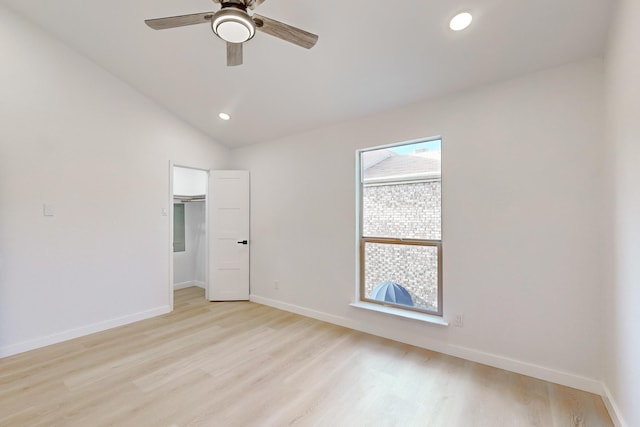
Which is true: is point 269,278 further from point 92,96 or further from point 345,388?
point 92,96

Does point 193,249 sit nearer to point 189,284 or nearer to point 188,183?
point 189,284

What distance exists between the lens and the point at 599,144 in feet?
7.29

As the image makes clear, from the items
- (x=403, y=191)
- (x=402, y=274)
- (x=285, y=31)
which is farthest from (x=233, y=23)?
(x=402, y=274)

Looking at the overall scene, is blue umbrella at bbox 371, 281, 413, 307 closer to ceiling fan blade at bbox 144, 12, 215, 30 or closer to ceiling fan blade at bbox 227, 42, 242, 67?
ceiling fan blade at bbox 227, 42, 242, 67

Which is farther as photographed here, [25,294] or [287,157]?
[287,157]

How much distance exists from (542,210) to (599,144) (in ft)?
2.02

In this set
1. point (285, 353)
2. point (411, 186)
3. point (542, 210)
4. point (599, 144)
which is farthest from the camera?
point (411, 186)

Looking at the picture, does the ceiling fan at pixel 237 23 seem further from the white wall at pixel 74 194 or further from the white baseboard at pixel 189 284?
the white baseboard at pixel 189 284

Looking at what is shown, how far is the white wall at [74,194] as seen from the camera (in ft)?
9.43

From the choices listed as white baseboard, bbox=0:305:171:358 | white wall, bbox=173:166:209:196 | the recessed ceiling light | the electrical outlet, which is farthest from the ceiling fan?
white wall, bbox=173:166:209:196

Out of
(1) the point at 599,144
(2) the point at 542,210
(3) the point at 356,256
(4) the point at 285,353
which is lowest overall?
(4) the point at 285,353

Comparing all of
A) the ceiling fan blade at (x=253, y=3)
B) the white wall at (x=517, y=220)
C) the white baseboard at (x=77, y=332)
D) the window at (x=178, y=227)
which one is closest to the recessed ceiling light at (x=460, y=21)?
the white wall at (x=517, y=220)

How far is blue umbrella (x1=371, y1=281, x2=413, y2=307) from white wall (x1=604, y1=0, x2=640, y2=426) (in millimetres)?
1608

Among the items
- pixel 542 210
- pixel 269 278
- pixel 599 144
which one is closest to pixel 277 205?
pixel 269 278
